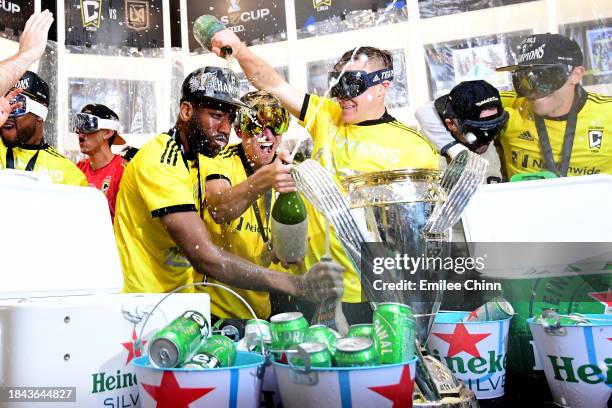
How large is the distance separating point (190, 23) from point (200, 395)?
3.87 feet

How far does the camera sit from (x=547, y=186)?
117cm

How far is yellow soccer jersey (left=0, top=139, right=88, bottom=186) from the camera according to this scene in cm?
163

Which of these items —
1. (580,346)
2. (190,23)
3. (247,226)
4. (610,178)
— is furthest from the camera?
(190,23)

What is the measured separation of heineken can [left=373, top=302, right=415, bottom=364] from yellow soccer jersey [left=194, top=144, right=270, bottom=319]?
2.24 feet

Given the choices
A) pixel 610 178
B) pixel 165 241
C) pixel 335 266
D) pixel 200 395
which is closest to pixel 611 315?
pixel 610 178

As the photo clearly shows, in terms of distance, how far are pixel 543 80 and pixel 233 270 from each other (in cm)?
87

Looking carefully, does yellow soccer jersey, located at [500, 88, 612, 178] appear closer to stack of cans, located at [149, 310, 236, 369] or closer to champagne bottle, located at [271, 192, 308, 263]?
champagne bottle, located at [271, 192, 308, 263]

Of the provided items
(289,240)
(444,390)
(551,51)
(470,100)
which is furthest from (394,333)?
(551,51)

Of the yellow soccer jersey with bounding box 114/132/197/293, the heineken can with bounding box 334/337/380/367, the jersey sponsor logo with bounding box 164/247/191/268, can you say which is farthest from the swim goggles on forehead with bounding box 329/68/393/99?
the heineken can with bounding box 334/337/380/367

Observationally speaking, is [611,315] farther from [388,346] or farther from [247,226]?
[247,226]

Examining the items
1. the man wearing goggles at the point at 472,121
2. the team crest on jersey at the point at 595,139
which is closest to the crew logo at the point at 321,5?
the man wearing goggles at the point at 472,121

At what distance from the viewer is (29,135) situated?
1.65m

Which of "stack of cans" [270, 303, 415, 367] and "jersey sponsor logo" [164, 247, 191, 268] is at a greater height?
"jersey sponsor logo" [164, 247, 191, 268]

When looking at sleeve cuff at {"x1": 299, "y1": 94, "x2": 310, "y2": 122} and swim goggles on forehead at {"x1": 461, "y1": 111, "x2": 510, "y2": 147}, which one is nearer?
swim goggles on forehead at {"x1": 461, "y1": 111, "x2": 510, "y2": 147}
